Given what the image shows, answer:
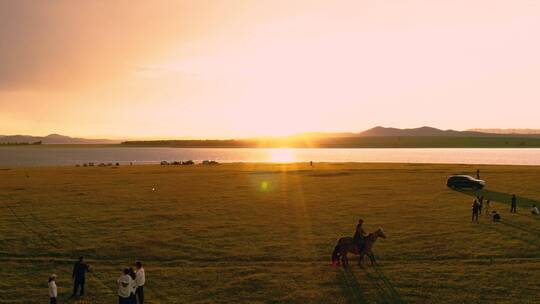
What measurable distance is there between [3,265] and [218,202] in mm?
24078

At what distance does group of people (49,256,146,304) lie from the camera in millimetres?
18889

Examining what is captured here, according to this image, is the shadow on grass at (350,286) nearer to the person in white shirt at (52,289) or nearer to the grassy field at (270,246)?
the grassy field at (270,246)

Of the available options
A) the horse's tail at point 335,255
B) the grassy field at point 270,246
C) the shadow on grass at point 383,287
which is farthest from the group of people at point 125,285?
the shadow on grass at point 383,287

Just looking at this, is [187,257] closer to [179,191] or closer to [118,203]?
[118,203]

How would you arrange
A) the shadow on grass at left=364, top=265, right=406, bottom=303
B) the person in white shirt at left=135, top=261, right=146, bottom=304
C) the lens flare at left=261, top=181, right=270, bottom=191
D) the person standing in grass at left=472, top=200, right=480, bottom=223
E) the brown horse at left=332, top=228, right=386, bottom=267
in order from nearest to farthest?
the person in white shirt at left=135, top=261, right=146, bottom=304 < the shadow on grass at left=364, top=265, right=406, bottom=303 < the brown horse at left=332, top=228, right=386, bottom=267 < the person standing in grass at left=472, top=200, right=480, bottom=223 < the lens flare at left=261, top=181, right=270, bottom=191

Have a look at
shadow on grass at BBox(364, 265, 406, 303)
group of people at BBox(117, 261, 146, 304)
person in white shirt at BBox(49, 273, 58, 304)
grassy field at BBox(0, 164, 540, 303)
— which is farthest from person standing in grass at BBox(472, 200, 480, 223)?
person in white shirt at BBox(49, 273, 58, 304)

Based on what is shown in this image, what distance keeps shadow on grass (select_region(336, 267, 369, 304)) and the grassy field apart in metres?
0.10

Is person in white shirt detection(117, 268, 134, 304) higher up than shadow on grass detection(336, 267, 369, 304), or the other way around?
person in white shirt detection(117, 268, 134, 304)

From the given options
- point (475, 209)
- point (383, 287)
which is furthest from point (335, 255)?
point (475, 209)

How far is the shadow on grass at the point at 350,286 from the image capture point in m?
20.7

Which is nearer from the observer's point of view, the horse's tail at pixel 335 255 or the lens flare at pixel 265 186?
the horse's tail at pixel 335 255

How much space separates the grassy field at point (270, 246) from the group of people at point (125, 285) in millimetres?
890

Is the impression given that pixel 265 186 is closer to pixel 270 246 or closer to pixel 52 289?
pixel 270 246

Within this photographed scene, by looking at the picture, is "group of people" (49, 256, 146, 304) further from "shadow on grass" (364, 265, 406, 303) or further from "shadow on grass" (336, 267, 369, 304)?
"shadow on grass" (364, 265, 406, 303)
